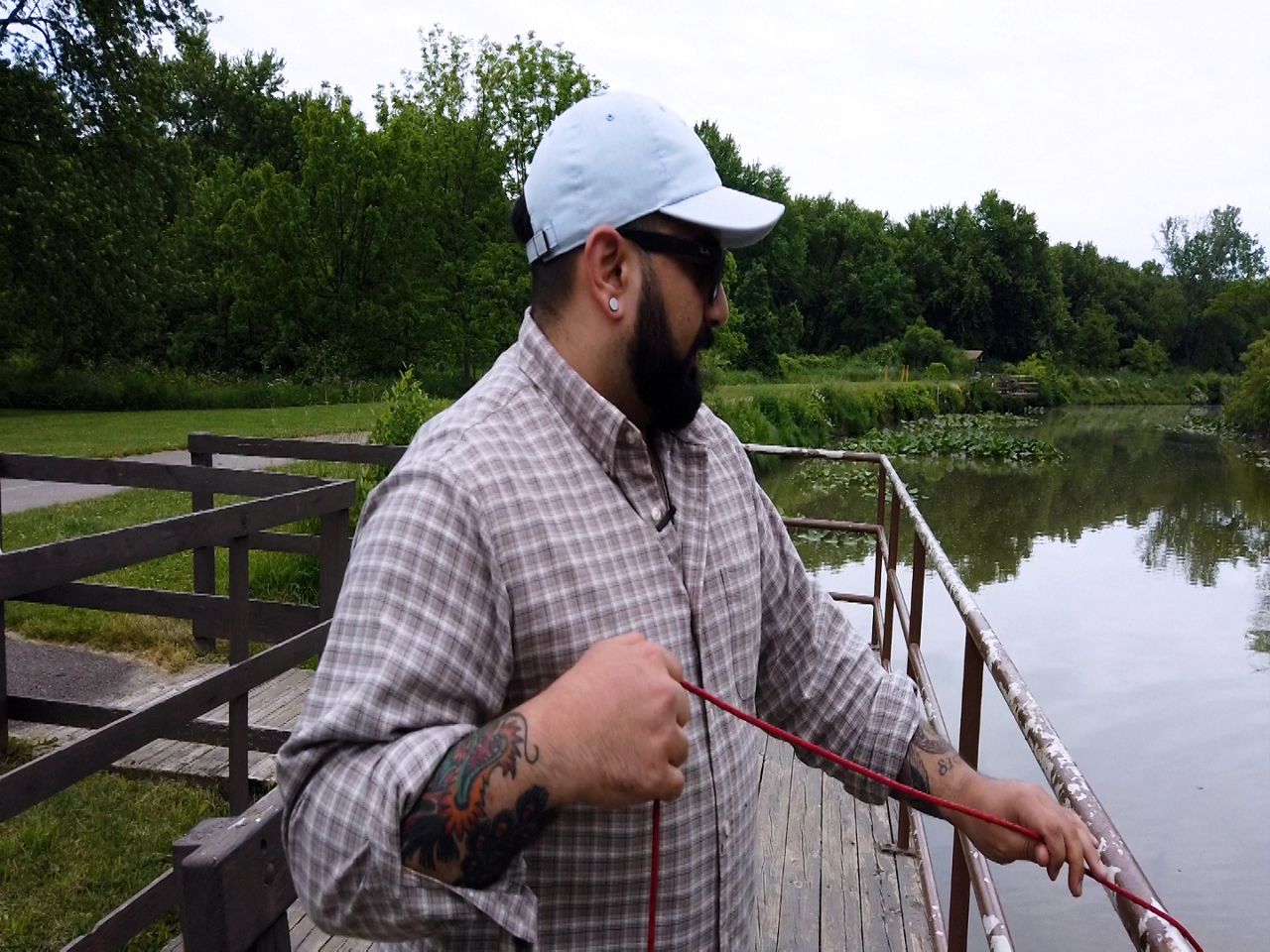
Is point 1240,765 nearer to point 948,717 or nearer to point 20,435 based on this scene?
point 948,717

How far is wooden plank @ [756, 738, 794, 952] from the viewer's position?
306 centimetres

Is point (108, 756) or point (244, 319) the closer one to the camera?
point (108, 756)

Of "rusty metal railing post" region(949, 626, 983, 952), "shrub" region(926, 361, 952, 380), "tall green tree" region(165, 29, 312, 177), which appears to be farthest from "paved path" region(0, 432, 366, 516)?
"shrub" region(926, 361, 952, 380)

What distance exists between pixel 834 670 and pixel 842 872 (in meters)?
2.04

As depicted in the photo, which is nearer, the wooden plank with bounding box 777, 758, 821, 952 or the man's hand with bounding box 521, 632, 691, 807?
the man's hand with bounding box 521, 632, 691, 807

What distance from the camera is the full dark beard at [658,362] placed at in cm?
133

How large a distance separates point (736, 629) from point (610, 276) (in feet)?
1.57

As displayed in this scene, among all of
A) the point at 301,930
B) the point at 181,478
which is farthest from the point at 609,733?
the point at 181,478

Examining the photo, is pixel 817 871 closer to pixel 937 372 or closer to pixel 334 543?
pixel 334 543

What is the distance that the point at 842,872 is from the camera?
11.1ft

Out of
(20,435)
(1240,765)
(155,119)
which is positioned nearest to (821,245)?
(155,119)

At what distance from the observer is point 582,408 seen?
50.9 inches

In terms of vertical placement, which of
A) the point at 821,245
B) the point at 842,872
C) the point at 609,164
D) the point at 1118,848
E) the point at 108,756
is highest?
the point at 821,245

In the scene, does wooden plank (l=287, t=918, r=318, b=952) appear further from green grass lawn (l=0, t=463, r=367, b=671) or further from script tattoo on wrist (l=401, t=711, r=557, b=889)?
script tattoo on wrist (l=401, t=711, r=557, b=889)
